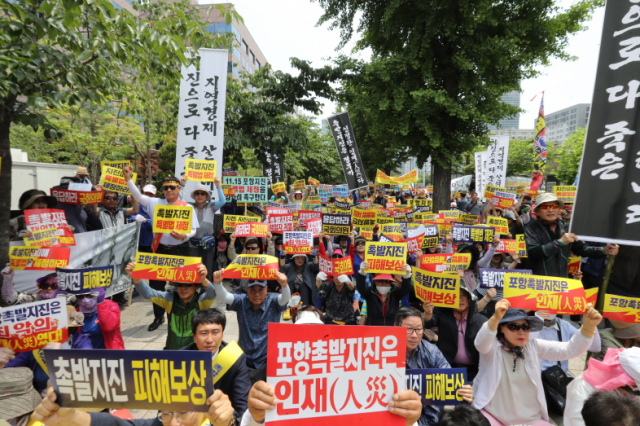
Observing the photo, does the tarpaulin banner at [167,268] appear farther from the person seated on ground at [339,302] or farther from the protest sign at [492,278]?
the protest sign at [492,278]

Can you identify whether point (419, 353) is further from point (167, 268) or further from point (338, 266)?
point (167, 268)

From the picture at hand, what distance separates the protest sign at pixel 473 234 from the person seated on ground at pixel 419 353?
9.14 ft

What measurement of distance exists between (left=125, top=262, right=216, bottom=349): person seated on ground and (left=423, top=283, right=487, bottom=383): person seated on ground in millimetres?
2330

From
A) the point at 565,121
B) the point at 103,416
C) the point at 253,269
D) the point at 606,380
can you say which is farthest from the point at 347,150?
the point at 565,121

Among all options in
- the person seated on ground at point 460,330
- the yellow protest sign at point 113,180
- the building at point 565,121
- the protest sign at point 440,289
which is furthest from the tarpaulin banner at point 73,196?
the building at point 565,121

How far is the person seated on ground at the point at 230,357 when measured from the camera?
9.29 ft

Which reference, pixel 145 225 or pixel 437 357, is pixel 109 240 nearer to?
pixel 145 225

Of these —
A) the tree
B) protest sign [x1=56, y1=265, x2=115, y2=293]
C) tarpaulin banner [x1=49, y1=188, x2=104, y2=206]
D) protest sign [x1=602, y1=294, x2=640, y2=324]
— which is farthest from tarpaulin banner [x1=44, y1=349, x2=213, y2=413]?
the tree

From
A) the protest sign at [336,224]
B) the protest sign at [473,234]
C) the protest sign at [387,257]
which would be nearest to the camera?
the protest sign at [387,257]

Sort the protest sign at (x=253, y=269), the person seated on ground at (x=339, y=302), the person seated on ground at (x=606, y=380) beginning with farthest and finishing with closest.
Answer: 1. the person seated on ground at (x=339, y=302)
2. the protest sign at (x=253, y=269)
3. the person seated on ground at (x=606, y=380)

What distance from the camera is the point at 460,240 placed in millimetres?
5781

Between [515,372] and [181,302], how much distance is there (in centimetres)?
322

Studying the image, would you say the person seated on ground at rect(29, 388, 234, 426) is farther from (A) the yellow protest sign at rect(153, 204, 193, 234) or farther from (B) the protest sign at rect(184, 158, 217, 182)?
(B) the protest sign at rect(184, 158, 217, 182)

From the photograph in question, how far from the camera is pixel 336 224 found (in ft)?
22.2
